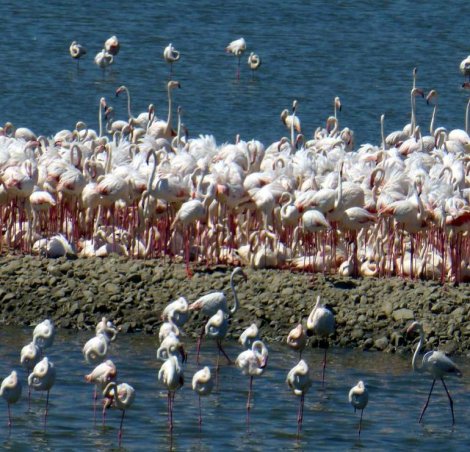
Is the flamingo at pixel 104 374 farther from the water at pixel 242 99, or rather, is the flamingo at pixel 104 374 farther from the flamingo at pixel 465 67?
the flamingo at pixel 465 67

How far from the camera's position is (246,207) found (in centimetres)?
1617

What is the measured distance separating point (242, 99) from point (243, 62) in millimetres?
3532

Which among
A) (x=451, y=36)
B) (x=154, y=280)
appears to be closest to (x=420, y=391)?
(x=154, y=280)

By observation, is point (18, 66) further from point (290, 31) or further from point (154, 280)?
point (154, 280)

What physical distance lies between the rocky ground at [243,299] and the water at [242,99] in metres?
0.25

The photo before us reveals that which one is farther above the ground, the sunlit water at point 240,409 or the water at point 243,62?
the sunlit water at point 240,409

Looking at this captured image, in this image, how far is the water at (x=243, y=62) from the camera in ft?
93.7

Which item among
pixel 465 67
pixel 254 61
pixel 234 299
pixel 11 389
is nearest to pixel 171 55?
pixel 254 61

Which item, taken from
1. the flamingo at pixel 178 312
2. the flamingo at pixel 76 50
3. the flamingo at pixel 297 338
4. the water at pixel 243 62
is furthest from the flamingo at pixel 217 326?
the flamingo at pixel 76 50

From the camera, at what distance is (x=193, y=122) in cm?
2770

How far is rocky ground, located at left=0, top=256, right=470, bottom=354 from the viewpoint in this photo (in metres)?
14.9

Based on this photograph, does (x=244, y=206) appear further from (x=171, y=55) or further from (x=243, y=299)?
(x=171, y=55)

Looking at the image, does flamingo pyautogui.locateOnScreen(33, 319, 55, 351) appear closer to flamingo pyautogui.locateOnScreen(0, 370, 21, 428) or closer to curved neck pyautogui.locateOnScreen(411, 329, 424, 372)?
flamingo pyautogui.locateOnScreen(0, 370, 21, 428)

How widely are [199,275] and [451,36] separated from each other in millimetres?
20307
